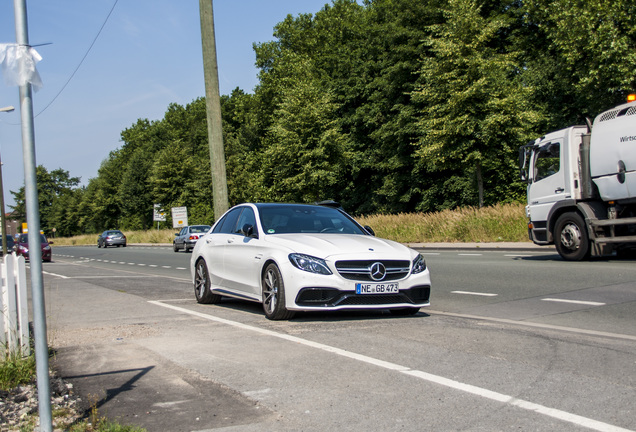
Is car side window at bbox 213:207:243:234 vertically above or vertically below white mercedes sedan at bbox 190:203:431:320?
above

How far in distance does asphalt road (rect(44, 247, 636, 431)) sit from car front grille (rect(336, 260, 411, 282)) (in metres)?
0.56

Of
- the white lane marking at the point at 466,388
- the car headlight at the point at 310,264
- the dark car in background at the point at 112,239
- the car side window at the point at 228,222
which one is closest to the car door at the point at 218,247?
the car side window at the point at 228,222

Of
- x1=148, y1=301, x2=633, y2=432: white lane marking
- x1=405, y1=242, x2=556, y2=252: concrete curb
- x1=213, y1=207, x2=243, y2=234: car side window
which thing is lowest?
x1=148, y1=301, x2=633, y2=432: white lane marking

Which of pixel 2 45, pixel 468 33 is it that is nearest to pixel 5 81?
pixel 2 45

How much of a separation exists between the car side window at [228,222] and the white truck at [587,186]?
29.8 feet

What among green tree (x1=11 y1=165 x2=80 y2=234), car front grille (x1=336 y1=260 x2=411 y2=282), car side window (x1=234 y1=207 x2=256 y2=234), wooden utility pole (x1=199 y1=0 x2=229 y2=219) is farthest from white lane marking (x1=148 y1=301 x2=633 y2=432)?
green tree (x1=11 y1=165 x2=80 y2=234)

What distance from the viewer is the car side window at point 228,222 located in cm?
1004

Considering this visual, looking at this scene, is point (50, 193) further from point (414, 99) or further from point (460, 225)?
point (460, 225)

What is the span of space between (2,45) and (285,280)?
4.59 m

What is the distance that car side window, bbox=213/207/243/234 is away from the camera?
1004 centimetres

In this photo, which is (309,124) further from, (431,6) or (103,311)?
(103,311)

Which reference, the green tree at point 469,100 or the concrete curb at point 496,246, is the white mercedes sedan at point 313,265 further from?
the green tree at point 469,100

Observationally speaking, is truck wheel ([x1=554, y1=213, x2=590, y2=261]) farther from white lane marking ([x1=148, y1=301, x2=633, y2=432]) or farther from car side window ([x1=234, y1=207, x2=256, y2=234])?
white lane marking ([x1=148, y1=301, x2=633, y2=432])

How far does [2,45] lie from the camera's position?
3.97 m
